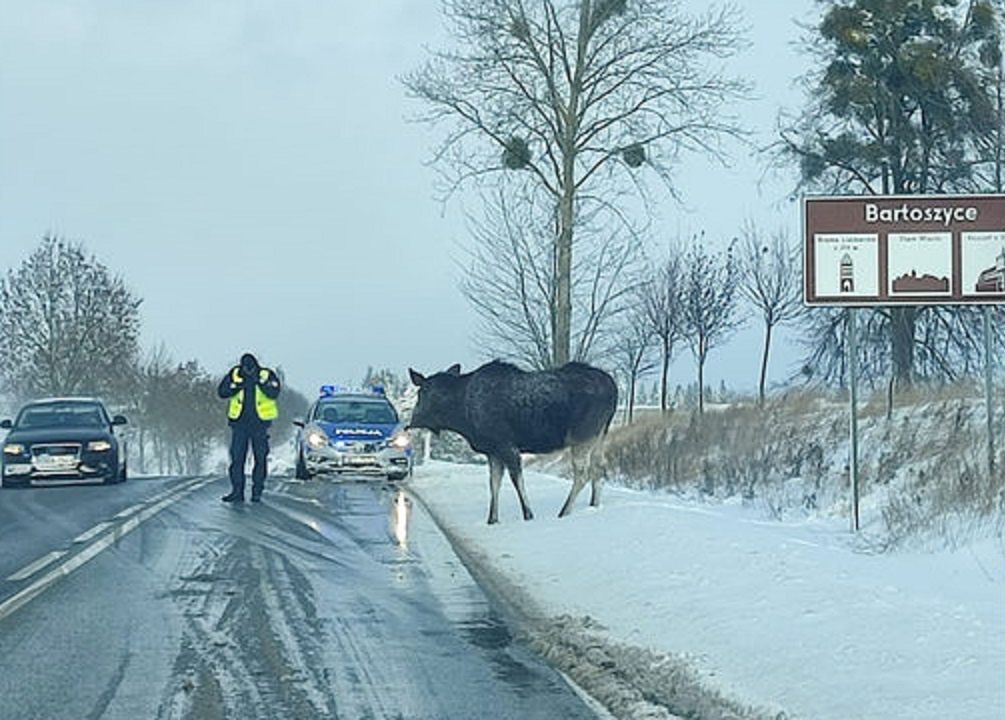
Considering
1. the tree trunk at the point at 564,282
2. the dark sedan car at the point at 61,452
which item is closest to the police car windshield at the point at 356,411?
the dark sedan car at the point at 61,452

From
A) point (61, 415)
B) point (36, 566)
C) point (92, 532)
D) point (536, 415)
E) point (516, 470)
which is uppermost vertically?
point (61, 415)

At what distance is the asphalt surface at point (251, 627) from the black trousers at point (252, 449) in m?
4.08

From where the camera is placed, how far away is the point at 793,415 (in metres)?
27.9

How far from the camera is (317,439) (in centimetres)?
2817

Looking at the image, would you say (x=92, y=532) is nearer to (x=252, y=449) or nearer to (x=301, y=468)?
(x=252, y=449)

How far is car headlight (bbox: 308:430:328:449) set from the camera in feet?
92.0

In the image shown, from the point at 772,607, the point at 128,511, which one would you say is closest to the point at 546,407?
the point at 128,511

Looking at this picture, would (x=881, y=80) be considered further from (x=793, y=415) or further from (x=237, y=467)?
(x=237, y=467)

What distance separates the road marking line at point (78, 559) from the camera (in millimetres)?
12477

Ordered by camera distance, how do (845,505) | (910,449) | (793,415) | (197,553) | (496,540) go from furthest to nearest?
(793,415), (910,449), (845,505), (496,540), (197,553)

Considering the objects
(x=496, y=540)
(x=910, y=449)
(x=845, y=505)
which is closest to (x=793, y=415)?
(x=910, y=449)

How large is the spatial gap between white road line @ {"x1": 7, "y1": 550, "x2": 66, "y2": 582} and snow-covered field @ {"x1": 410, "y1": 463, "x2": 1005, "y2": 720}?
404cm

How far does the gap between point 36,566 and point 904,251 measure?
349 inches

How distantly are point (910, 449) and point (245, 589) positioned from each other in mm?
11420
